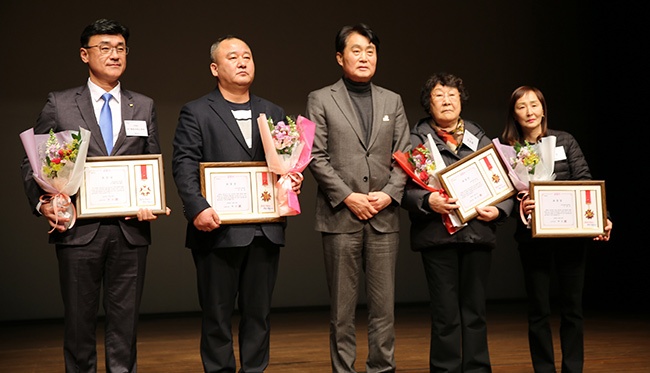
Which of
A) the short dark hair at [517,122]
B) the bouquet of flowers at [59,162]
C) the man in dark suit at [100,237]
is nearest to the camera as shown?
the bouquet of flowers at [59,162]

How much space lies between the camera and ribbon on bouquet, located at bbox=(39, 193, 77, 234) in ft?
10.5

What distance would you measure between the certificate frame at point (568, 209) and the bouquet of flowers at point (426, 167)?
1.26 feet

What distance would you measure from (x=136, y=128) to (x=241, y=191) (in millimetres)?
543

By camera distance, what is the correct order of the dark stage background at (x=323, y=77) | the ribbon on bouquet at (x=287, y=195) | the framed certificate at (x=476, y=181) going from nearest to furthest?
the ribbon on bouquet at (x=287, y=195) → the framed certificate at (x=476, y=181) → the dark stage background at (x=323, y=77)

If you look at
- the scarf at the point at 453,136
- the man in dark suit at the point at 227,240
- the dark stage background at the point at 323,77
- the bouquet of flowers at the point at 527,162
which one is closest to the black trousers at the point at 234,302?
the man in dark suit at the point at 227,240

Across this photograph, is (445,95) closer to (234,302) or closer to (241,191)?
(241,191)

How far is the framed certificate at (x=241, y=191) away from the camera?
3389 mm

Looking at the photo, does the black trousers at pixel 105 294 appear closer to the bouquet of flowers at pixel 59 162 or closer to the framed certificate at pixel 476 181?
the bouquet of flowers at pixel 59 162

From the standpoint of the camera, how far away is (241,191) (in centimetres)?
342

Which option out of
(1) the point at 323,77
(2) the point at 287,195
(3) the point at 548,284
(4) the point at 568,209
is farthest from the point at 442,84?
(1) the point at 323,77

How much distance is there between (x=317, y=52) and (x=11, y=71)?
2.63 m

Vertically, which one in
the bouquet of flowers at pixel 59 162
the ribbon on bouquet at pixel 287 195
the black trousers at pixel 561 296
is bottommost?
the black trousers at pixel 561 296

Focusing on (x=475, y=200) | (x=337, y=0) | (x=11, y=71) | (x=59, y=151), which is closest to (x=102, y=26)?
(x=59, y=151)

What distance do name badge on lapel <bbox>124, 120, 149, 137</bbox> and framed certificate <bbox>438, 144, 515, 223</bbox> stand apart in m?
1.38
